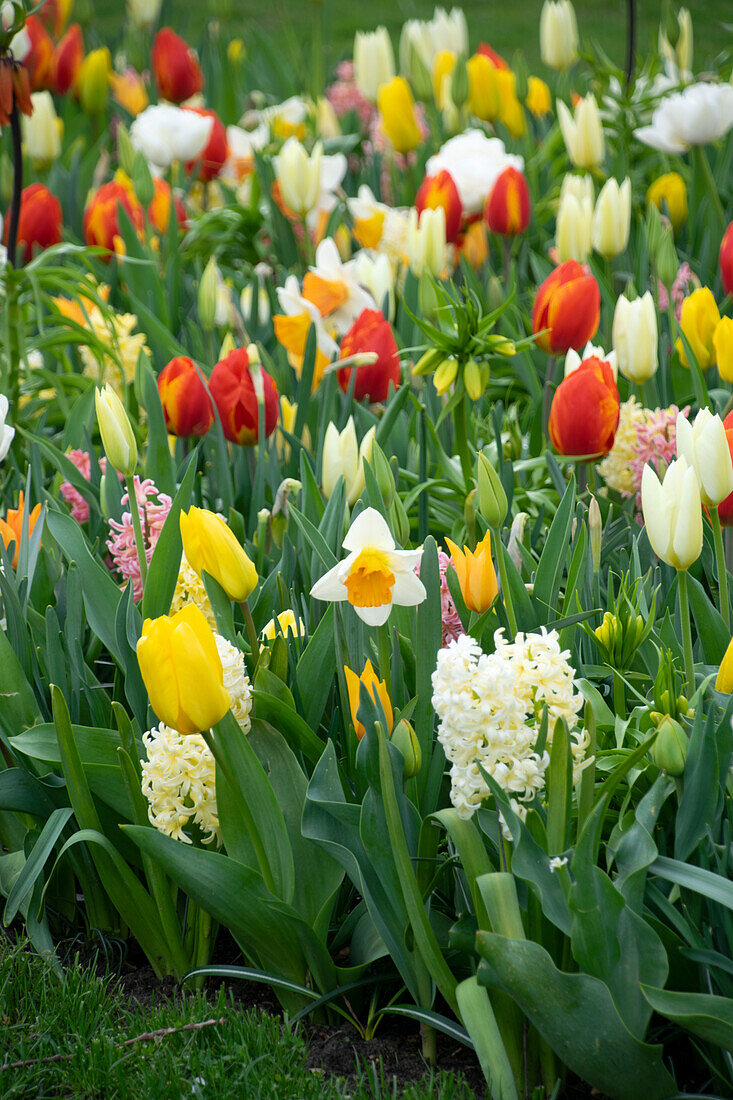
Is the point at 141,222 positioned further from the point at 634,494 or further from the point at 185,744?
the point at 185,744

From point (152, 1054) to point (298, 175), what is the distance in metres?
2.25

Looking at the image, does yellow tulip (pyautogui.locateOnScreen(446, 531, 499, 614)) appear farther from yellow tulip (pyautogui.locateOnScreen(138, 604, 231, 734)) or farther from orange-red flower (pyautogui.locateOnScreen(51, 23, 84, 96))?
orange-red flower (pyautogui.locateOnScreen(51, 23, 84, 96))

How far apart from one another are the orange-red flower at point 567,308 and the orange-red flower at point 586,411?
0.33 meters

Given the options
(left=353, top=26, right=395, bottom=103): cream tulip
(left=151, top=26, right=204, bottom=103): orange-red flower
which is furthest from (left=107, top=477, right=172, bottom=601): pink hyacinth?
(left=353, top=26, right=395, bottom=103): cream tulip

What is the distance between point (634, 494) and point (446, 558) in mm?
607

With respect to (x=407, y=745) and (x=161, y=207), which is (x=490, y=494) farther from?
(x=161, y=207)

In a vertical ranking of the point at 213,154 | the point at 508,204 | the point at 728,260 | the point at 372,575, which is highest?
the point at 213,154

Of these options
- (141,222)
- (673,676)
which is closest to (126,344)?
(141,222)

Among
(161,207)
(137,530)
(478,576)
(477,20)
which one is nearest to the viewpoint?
(478,576)

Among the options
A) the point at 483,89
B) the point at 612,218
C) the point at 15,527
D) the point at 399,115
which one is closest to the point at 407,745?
the point at 15,527

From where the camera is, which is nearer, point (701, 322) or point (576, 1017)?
point (576, 1017)

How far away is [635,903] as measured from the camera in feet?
3.65

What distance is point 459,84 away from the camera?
3.86 m

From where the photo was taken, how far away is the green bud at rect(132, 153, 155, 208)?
3230 millimetres
